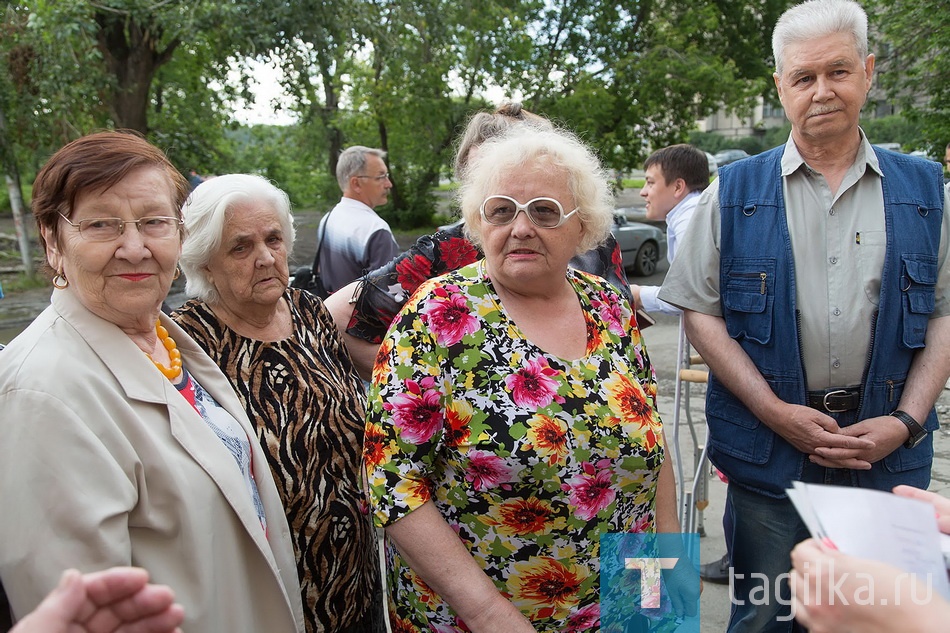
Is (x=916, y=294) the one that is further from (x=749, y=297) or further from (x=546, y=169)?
(x=546, y=169)

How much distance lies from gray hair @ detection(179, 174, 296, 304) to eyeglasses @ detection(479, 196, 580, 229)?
0.69 metres

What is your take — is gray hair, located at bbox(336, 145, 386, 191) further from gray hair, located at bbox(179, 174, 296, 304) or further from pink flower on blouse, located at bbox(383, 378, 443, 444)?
pink flower on blouse, located at bbox(383, 378, 443, 444)

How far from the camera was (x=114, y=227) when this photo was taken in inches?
66.4

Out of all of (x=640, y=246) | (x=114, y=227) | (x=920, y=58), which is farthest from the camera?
(x=640, y=246)

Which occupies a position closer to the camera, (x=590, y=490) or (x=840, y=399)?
(x=590, y=490)

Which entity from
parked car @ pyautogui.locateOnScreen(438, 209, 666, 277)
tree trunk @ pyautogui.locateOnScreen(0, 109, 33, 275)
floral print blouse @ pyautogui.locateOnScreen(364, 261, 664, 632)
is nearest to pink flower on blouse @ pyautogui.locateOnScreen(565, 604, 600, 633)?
floral print blouse @ pyautogui.locateOnScreen(364, 261, 664, 632)

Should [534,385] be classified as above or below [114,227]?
below

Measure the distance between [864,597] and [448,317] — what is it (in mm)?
1086

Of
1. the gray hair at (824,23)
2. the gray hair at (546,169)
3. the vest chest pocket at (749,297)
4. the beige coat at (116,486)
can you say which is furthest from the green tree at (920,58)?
the beige coat at (116,486)

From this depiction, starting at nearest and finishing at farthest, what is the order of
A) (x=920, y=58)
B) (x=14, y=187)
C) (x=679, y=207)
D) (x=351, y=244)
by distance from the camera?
1. (x=679, y=207)
2. (x=351, y=244)
3. (x=920, y=58)
4. (x=14, y=187)

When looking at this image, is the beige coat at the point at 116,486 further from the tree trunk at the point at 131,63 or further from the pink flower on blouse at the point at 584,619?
the tree trunk at the point at 131,63

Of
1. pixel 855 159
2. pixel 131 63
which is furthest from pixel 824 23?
pixel 131 63

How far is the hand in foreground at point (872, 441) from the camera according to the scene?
2.28 metres

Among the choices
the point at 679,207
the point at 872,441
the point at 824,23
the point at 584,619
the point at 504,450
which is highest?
the point at 824,23
